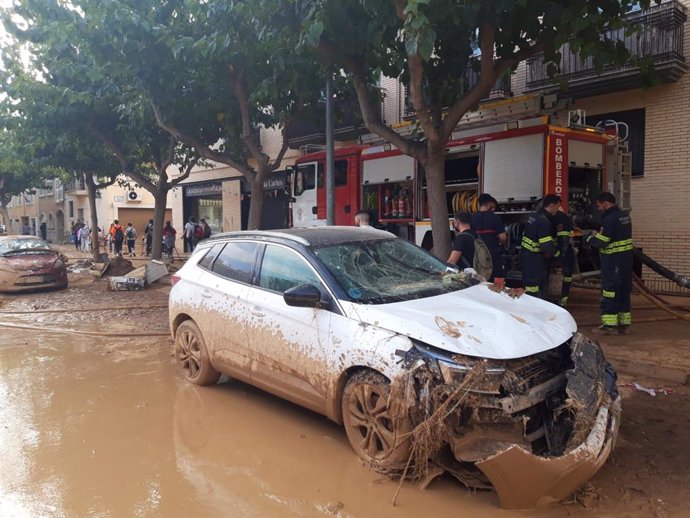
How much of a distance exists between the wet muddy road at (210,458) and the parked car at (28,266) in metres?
7.16

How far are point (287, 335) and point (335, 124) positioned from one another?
423 inches

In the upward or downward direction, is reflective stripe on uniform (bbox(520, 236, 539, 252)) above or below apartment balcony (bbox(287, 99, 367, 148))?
below

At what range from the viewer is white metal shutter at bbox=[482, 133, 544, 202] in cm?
835

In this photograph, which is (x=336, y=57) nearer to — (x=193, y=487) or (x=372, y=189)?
(x=372, y=189)

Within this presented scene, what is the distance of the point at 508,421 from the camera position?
3.21m

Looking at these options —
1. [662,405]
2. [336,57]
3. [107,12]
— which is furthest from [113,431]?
[107,12]

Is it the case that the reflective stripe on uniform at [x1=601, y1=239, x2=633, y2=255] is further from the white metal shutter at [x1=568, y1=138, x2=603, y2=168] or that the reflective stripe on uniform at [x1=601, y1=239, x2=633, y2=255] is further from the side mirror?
the side mirror

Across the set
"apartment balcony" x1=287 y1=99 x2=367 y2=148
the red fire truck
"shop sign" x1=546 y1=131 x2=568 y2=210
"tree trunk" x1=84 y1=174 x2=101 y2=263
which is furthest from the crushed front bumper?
"tree trunk" x1=84 y1=174 x2=101 y2=263

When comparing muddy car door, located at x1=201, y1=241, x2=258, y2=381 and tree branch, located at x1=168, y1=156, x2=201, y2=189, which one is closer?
muddy car door, located at x1=201, y1=241, x2=258, y2=381

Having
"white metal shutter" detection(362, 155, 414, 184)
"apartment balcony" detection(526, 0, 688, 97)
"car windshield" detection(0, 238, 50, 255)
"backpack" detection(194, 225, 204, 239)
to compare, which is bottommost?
"car windshield" detection(0, 238, 50, 255)

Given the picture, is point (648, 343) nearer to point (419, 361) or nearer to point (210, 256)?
point (419, 361)

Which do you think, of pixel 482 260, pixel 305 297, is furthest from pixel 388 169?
pixel 305 297

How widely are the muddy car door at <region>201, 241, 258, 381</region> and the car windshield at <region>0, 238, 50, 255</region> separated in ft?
32.6

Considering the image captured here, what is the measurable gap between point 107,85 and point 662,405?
12.7m
